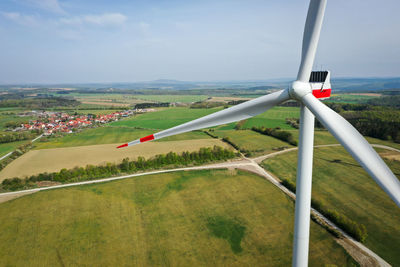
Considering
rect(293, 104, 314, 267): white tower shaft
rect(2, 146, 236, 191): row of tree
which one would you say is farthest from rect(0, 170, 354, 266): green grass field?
rect(293, 104, 314, 267): white tower shaft

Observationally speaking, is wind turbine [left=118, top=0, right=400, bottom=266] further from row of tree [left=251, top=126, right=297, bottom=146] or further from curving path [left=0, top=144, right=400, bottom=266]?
row of tree [left=251, top=126, right=297, bottom=146]

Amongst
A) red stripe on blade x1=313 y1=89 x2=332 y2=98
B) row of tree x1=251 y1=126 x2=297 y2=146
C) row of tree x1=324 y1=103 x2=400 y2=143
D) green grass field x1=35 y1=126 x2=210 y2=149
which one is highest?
red stripe on blade x1=313 y1=89 x2=332 y2=98

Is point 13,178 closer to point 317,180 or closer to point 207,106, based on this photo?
point 317,180

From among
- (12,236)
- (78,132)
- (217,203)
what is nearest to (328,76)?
(217,203)

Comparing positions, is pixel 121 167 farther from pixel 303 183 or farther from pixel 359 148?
pixel 359 148

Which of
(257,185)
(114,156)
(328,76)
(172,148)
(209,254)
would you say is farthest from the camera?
(172,148)

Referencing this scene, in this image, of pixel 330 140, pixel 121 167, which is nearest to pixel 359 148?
pixel 121 167

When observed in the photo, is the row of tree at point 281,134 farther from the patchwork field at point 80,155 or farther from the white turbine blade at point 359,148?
the white turbine blade at point 359,148
